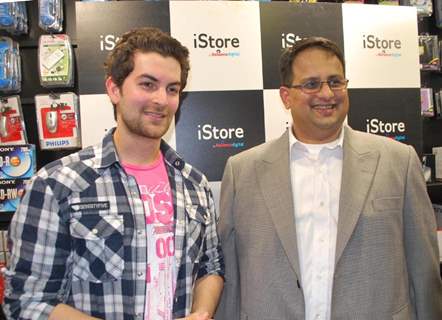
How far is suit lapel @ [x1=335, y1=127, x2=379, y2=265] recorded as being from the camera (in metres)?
1.52

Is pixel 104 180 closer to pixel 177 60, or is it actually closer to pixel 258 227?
pixel 177 60

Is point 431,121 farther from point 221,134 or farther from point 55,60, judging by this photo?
point 55,60

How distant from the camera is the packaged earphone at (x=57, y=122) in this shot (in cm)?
254

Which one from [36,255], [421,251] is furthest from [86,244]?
[421,251]

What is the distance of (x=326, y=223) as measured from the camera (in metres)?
1.59

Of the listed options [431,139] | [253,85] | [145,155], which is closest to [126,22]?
[253,85]

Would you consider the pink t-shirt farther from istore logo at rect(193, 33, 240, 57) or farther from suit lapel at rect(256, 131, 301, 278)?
istore logo at rect(193, 33, 240, 57)

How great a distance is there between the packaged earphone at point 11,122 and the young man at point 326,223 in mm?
1608

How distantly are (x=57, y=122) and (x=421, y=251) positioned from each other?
211cm

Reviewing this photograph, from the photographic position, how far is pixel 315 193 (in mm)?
1640

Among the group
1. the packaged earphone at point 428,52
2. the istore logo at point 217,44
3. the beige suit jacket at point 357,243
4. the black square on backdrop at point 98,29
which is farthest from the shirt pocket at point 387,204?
the packaged earphone at point 428,52

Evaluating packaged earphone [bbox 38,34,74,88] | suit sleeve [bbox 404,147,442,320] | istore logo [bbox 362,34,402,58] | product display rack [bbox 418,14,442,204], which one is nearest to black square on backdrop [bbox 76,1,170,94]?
packaged earphone [bbox 38,34,74,88]

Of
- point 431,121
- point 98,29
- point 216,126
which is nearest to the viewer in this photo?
point 98,29

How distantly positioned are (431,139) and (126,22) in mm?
2614
